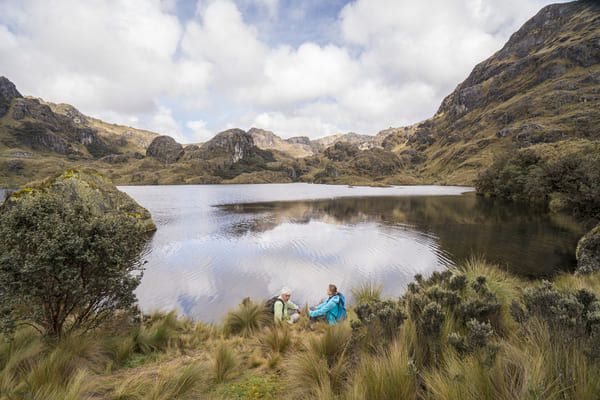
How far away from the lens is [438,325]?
11.7 ft

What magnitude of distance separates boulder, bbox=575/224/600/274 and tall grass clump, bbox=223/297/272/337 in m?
12.5

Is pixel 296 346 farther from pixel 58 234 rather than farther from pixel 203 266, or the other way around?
pixel 203 266

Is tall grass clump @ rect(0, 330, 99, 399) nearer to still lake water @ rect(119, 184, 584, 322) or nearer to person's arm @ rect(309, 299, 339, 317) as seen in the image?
still lake water @ rect(119, 184, 584, 322)

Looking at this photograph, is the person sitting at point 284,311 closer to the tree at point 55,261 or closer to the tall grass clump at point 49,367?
the tree at point 55,261

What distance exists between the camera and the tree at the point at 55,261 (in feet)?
13.2

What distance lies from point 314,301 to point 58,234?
8305mm

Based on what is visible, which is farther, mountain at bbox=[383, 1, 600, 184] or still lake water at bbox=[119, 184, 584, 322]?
mountain at bbox=[383, 1, 600, 184]

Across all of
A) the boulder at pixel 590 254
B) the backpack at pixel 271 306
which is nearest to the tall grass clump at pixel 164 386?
the backpack at pixel 271 306

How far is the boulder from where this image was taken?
9.24 metres

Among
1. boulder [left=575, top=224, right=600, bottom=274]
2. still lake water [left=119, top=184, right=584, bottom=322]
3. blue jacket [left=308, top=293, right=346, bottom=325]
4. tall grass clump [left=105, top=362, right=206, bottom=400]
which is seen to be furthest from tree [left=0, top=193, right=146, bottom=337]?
boulder [left=575, top=224, right=600, bottom=274]

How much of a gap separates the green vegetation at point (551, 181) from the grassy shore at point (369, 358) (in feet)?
67.8

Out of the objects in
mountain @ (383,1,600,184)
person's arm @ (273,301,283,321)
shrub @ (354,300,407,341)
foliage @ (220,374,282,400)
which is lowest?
person's arm @ (273,301,283,321)

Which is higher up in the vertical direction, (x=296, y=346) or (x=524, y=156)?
(x=524, y=156)

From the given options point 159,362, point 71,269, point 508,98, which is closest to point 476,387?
point 159,362
